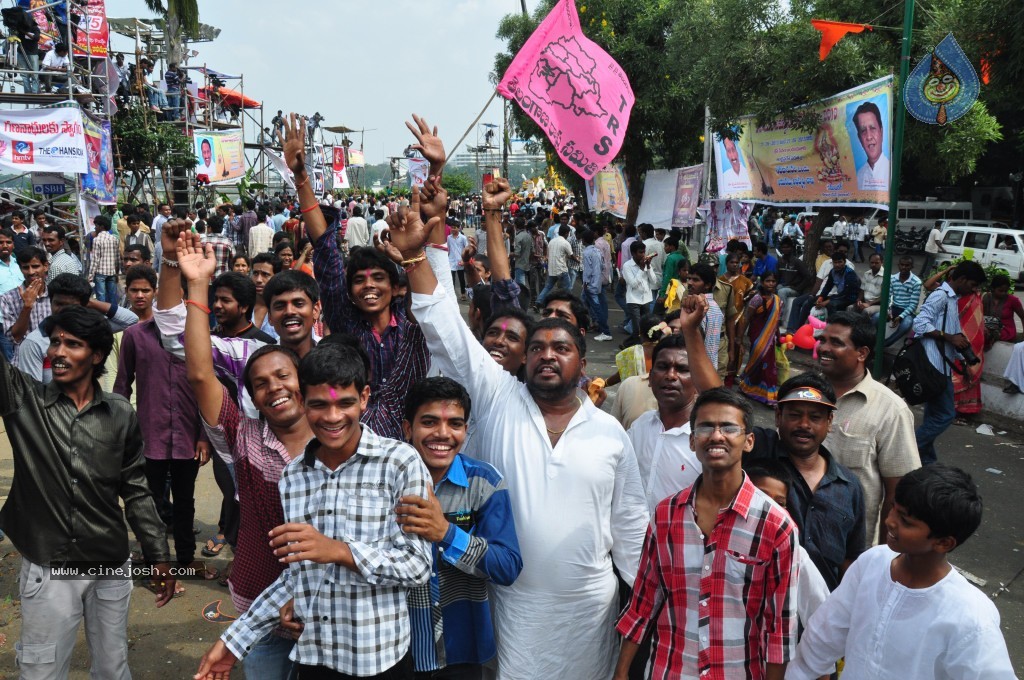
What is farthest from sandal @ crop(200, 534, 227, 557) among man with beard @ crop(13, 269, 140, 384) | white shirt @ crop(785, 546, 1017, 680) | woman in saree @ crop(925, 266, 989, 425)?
woman in saree @ crop(925, 266, 989, 425)

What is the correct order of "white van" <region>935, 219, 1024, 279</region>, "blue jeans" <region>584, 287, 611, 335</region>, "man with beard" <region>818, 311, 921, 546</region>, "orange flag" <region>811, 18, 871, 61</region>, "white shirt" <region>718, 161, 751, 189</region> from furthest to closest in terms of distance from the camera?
"white van" <region>935, 219, 1024, 279</region> < "white shirt" <region>718, 161, 751, 189</region> < "blue jeans" <region>584, 287, 611, 335</region> < "orange flag" <region>811, 18, 871, 61</region> < "man with beard" <region>818, 311, 921, 546</region>

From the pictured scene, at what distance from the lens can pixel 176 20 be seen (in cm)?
2702

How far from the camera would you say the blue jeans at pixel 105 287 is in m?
11.1

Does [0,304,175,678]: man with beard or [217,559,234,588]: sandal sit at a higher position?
[0,304,175,678]: man with beard

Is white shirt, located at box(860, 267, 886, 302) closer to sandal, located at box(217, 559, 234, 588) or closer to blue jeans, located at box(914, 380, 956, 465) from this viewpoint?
blue jeans, located at box(914, 380, 956, 465)

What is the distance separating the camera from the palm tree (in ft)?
86.4

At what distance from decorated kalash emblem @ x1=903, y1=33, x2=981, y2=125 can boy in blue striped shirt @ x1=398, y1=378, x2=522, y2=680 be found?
6116 mm

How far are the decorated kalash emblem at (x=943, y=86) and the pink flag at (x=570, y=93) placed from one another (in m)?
3.38

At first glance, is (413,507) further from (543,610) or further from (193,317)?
(193,317)

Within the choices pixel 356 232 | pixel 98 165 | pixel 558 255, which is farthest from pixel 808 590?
pixel 356 232

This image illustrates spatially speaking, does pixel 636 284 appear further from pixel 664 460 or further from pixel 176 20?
pixel 176 20

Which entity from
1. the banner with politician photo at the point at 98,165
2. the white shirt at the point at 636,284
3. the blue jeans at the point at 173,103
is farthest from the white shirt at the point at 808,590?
the blue jeans at the point at 173,103

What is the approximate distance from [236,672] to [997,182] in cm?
3180

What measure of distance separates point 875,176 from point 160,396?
8.18m
